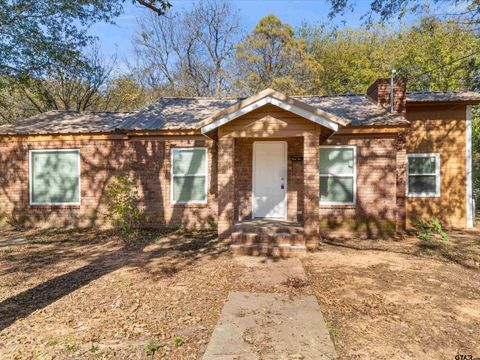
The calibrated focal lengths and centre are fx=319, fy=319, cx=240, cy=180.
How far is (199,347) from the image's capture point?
11.3 ft

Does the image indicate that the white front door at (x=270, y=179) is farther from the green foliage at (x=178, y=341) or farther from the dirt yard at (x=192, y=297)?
the green foliage at (x=178, y=341)

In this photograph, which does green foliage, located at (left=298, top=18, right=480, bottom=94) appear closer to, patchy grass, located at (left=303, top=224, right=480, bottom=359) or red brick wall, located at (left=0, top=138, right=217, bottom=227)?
patchy grass, located at (left=303, top=224, right=480, bottom=359)

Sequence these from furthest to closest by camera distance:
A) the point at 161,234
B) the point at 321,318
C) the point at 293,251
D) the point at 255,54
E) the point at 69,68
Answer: the point at 255,54 < the point at 69,68 < the point at 161,234 < the point at 293,251 < the point at 321,318

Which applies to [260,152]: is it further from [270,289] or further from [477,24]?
[477,24]

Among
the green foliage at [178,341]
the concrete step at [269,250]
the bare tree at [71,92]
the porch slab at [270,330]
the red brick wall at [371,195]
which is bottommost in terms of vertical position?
the green foliage at [178,341]

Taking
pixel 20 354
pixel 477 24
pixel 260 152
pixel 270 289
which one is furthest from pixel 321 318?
pixel 477 24

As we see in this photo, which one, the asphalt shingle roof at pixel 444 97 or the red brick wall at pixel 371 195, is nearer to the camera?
the red brick wall at pixel 371 195

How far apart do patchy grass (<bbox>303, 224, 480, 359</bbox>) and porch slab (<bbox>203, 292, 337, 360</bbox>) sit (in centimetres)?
20

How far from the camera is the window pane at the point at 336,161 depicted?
9.48 metres

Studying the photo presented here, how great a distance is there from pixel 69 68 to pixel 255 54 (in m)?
13.8

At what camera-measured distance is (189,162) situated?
10.1 m

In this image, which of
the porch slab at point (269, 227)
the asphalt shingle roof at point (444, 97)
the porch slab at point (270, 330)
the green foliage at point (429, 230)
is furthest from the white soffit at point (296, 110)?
the asphalt shingle roof at point (444, 97)

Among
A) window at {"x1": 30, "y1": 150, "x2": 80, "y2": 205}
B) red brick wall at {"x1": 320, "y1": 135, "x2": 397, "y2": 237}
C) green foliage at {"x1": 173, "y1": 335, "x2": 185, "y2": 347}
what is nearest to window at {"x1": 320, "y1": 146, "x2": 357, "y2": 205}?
red brick wall at {"x1": 320, "y1": 135, "x2": 397, "y2": 237}

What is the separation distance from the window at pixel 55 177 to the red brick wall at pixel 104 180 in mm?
194
